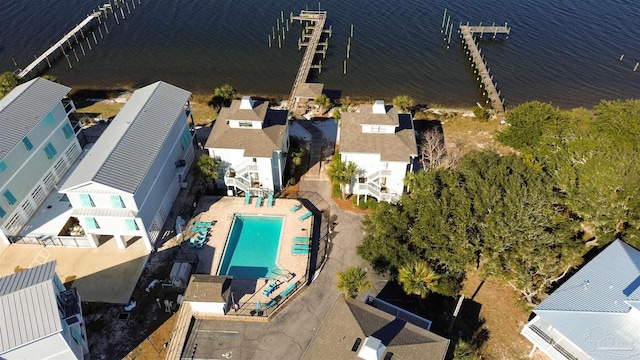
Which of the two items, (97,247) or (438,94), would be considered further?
(438,94)

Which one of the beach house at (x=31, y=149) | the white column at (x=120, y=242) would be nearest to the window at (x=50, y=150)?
the beach house at (x=31, y=149)

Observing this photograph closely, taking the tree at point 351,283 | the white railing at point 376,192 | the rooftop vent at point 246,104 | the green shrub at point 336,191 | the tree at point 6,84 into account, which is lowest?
the green shrub at point 336,191

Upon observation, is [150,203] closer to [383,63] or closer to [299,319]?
[299,319]

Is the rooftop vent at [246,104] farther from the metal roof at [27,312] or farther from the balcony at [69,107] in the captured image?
the metal roof at [27,312]

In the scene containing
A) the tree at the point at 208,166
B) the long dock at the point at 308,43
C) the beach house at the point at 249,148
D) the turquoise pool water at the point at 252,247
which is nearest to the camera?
the turquoise pool water at the point at 252,247

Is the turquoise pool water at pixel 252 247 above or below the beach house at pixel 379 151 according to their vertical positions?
below

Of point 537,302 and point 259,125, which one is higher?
point 259,125

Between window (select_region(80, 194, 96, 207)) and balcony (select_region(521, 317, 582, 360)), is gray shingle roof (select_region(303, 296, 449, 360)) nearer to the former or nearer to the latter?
balcony (select_region(521, 317, 582, 360))

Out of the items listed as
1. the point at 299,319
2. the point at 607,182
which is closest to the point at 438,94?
the point at 607,182
